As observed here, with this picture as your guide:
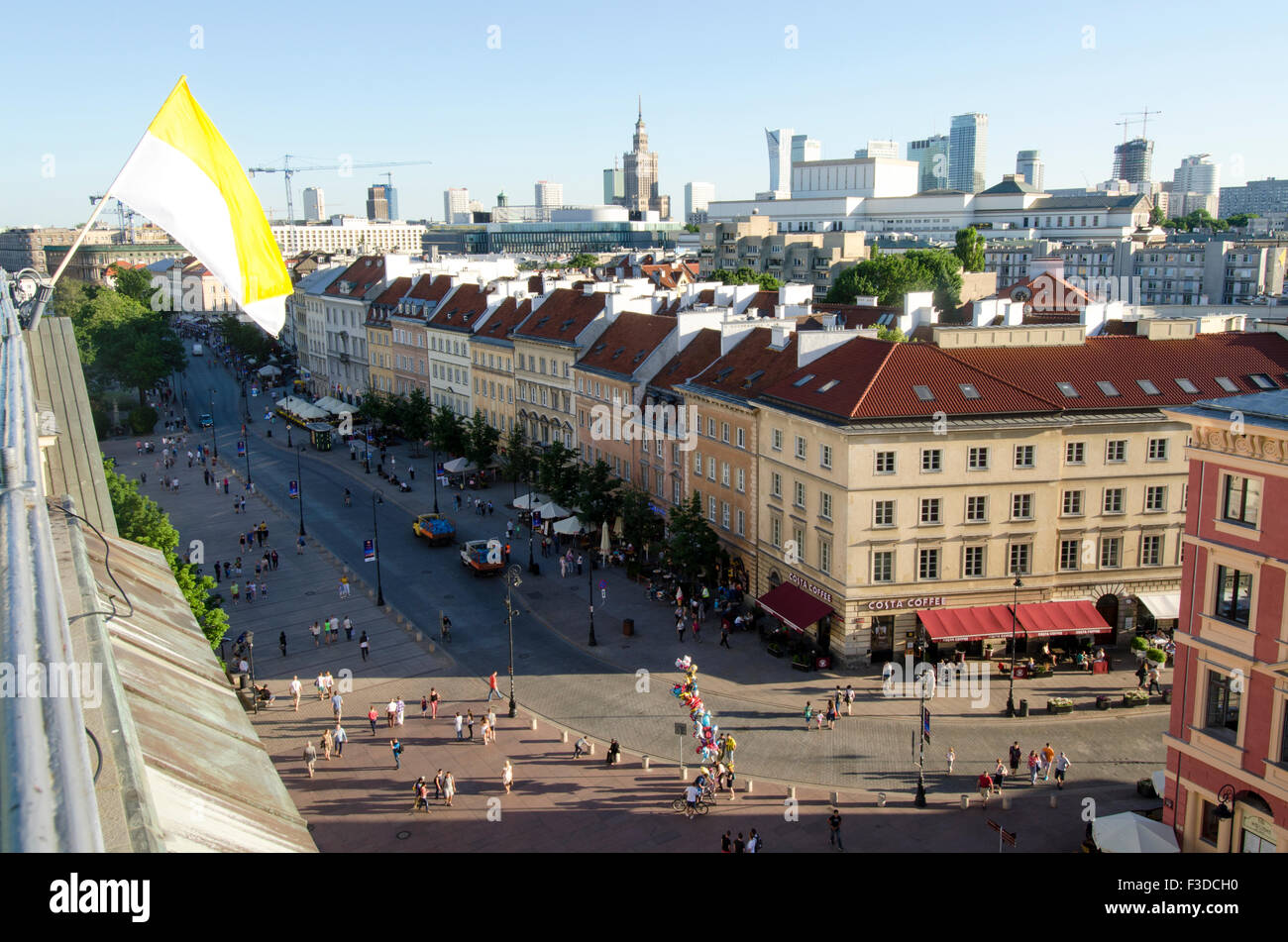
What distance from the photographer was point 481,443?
70.3 metres

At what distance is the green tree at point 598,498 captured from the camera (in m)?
54.1

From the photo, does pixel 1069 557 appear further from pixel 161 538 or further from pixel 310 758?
pixel 161 538

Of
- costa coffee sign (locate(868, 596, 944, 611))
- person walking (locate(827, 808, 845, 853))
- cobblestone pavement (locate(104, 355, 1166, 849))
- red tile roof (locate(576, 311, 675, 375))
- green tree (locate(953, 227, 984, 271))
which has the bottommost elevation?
cobblestone pavement (locate(104, 355, 1166, 849))

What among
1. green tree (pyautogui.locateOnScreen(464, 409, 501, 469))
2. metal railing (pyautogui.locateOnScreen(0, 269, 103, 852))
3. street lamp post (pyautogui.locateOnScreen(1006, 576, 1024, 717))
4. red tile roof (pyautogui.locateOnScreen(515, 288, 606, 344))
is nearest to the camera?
metal railing (pyautogui.locateOnScreen(0, 269, 103, 852))

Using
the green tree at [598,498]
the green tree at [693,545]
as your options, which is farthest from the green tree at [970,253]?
the green tree at [693,545]

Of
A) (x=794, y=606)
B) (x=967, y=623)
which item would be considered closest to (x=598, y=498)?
(x=794, y=606)

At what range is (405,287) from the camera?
95812 mm

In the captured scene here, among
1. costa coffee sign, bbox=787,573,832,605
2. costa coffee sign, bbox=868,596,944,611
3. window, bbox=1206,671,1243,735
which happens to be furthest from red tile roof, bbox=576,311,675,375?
window, bbox=1206,671,1243,735

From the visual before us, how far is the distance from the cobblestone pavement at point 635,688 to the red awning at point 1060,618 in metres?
1.76

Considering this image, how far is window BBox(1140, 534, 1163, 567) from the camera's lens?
40531mm

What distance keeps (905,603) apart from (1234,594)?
51.9 ft

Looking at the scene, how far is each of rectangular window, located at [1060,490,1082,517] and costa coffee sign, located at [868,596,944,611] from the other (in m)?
5.85

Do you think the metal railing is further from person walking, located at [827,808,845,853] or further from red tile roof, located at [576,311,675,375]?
red tile roof, located at [576,311,675,375]
